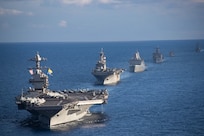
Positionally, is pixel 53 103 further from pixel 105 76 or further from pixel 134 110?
pixel 105 76

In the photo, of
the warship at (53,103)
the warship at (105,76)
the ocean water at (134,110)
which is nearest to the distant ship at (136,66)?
the ocean water at (134,110)

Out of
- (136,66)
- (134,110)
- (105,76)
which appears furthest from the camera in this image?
(136,66)

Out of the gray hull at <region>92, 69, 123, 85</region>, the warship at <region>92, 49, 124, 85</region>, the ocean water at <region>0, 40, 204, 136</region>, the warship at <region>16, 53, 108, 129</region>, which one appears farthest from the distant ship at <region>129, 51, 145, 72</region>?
the warship at <region>16, 53, 108, 129</region>

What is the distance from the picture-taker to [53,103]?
61.7 meters

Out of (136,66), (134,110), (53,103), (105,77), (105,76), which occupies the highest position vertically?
(53,103)

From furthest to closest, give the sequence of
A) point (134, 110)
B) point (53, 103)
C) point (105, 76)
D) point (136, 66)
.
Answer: point (136, 66)
point (105, 76)
point (134, 110)
point (53, 103)

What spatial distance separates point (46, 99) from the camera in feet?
213

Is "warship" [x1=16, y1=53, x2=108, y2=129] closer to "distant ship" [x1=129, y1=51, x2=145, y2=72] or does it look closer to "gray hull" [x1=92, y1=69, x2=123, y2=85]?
"gray hull" [x1=92, y1=69, x2=123, y2=85]

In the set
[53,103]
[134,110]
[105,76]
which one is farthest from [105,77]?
[53,103]

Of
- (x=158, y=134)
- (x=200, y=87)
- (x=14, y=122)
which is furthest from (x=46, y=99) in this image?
(x=200, y=87)

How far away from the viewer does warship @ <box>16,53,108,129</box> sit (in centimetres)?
5829

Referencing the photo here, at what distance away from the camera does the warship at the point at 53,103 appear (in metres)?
58.3

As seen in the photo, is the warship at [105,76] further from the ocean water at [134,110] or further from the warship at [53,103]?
the warship at [53,103]

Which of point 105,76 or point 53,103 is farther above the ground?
point 53,103
